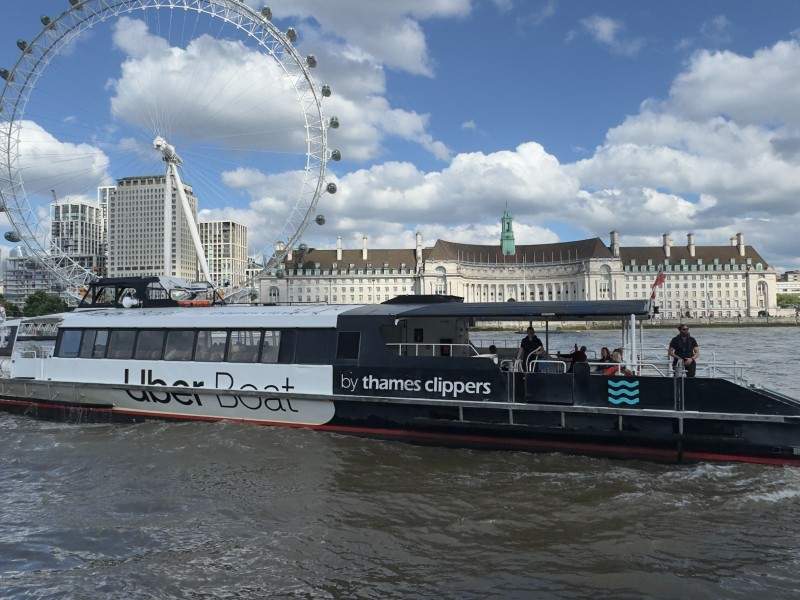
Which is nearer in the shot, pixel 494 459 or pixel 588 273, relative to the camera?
pixel 494 459

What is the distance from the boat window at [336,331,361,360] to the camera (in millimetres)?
13062

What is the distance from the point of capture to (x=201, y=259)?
36.2 metres

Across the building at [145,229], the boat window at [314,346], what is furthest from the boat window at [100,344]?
the building at [145,229]

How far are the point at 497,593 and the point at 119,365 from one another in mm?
11476

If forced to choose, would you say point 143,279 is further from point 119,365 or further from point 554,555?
point 554,555

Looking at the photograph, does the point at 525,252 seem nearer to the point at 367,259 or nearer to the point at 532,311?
the point at 367,259

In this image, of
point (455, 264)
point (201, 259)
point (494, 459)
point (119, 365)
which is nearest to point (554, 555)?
point (494, 459)

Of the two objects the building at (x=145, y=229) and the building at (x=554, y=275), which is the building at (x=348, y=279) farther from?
the building at (x=145, y=229)

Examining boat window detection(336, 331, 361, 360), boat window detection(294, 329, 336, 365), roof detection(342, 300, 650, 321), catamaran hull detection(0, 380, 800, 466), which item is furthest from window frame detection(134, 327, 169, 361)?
roof detection(342, 300, 650, 321)

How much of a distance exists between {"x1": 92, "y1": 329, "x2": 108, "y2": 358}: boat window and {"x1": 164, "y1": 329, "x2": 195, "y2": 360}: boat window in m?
1.98

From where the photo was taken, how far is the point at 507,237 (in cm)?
18162

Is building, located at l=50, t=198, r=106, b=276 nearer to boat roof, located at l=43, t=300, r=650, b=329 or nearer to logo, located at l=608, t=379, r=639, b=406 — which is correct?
boat roof, located at l=43, t=300, r=650, b=329

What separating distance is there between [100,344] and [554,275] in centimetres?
16254

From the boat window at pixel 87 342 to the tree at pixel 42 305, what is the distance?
79080mm
